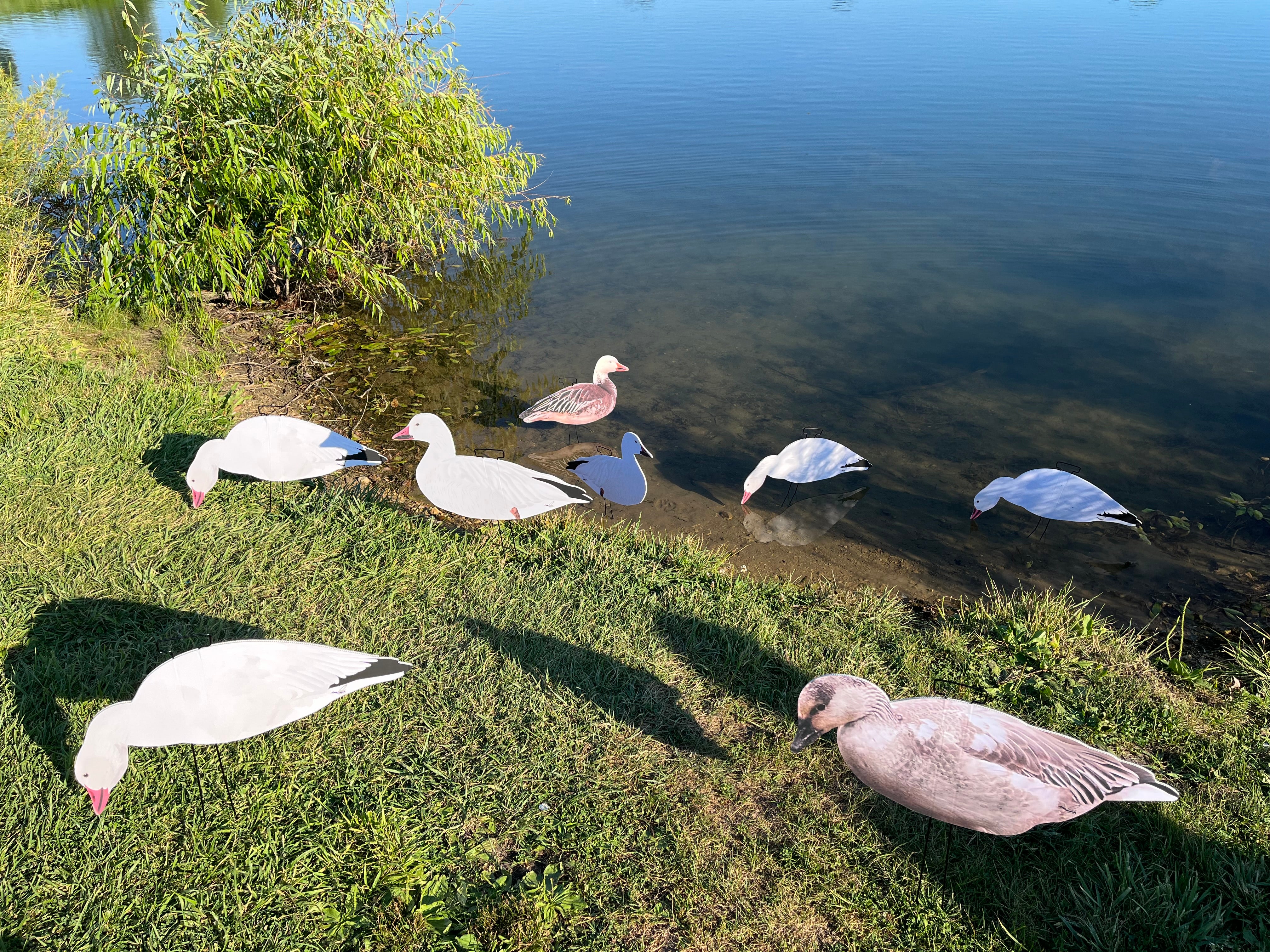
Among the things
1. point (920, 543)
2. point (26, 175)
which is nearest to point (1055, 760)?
point (920, 543)

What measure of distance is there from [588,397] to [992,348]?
14.3 feet

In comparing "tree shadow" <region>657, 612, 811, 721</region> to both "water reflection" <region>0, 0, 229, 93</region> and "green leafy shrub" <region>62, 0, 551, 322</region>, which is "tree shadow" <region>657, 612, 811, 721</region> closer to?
"green leafy shrub" <region>62, 0, 551, 322</region>

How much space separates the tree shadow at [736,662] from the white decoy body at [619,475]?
1.27 metres

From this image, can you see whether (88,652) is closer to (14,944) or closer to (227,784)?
(227,784)

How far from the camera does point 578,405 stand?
6902 millimetres

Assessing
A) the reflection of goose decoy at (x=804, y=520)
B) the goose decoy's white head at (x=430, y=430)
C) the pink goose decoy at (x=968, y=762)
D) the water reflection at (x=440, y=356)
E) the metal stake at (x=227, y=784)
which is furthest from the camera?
the water reflection at (x=440, y=356)

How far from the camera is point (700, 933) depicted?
10.1 feet

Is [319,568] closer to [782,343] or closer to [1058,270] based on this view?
[782,343]

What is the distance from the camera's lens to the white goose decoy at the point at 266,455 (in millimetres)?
5098

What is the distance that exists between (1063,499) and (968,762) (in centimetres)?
337

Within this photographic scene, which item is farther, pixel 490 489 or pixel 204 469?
pixel 204 469

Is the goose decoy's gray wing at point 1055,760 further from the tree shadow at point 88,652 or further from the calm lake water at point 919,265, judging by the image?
the tree shadow at point 88,652

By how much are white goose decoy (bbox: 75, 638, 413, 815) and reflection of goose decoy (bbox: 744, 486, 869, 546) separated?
11.3 feet

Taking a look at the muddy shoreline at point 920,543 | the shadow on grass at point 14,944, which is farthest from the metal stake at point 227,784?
the muddy shoreline at point 920,543
